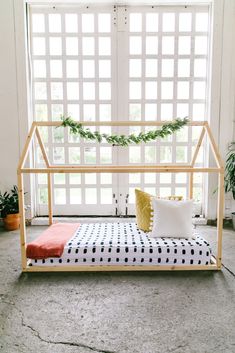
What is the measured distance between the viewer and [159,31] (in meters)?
4.16

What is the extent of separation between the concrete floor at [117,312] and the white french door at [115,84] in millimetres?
1826

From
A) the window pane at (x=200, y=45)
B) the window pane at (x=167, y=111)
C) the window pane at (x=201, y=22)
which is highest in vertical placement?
the window pane at (x=201, y=22)

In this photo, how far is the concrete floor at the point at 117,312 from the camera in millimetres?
1781

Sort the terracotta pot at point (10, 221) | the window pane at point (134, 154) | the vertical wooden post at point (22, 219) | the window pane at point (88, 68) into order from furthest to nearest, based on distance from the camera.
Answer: the window pane at point (134, 154), the window pane at point (88, 68), the terracotta pot at point (10, 221), the vertical wooden post at point (22, 219)

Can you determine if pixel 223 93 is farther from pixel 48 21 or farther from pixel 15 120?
pixel 15 120

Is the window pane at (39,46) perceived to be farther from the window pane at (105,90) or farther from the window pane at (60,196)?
the window pane at (60,196)

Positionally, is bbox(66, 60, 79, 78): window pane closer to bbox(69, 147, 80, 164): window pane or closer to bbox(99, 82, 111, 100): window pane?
bbox(99, 82, 111, 100): window pane

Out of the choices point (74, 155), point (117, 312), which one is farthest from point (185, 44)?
point (117, 312)

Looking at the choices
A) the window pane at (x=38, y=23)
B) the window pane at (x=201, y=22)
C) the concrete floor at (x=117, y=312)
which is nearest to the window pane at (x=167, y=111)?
the window pane at (x=201, y=22)

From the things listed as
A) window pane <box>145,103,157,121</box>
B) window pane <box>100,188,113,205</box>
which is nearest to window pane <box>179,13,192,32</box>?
window pane <box>145,103,157,121</box>

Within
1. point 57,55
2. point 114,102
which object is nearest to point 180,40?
point 114,102

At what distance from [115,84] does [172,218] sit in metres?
2.25

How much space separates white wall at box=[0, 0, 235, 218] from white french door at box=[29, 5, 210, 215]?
0.71ft

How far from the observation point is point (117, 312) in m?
2.11
